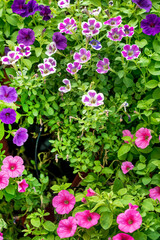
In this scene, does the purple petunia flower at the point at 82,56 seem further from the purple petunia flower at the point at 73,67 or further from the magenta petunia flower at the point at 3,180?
the magenta petunia flower at the point at 3,180

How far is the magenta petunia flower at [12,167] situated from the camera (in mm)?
1582

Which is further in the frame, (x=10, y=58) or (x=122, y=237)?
(x=10, y=58)

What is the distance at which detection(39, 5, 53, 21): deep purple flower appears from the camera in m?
1.68

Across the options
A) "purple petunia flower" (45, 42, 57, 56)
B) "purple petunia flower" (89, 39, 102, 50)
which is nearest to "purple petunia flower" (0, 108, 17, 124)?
"purple petunia flower" (45, 42, 57, 56)

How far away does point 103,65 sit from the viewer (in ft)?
5.47

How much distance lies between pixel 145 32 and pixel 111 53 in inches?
7.2

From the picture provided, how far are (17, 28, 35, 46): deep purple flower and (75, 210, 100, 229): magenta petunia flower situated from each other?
2.60ft

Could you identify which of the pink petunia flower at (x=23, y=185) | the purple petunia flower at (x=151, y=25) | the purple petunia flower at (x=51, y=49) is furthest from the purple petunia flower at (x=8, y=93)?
the purple petunia flower at (x=151, y=25)

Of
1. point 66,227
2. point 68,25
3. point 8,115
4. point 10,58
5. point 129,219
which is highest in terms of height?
point 68,25

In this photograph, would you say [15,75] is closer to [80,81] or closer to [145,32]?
[80,81]

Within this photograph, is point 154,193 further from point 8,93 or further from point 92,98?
point 8,93

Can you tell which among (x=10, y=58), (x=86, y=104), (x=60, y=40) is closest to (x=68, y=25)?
(x=60, y=40)

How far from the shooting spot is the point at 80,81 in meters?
1.66

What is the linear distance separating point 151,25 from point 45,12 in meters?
0.47
